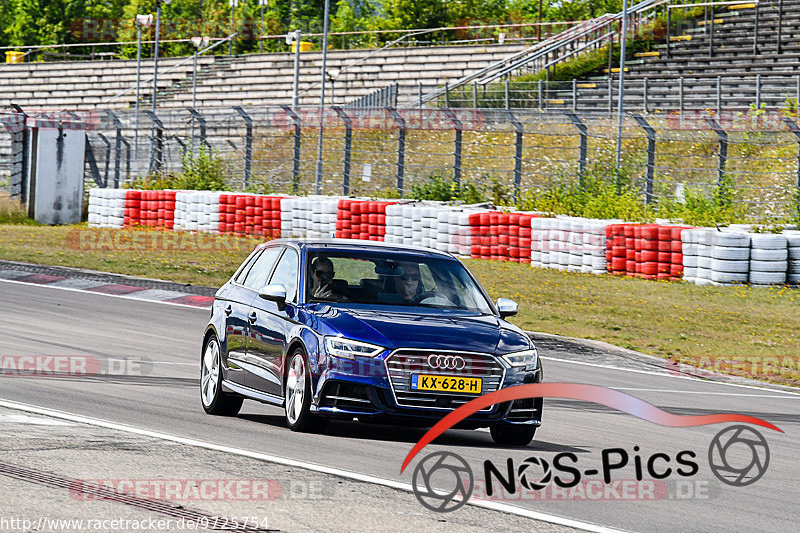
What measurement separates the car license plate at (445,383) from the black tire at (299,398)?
776 millimetres

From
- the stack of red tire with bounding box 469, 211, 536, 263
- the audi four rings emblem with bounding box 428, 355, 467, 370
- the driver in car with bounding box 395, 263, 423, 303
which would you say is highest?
the stack of red tire with bounding box 469, 211, 536, 263

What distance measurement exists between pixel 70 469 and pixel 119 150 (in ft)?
125

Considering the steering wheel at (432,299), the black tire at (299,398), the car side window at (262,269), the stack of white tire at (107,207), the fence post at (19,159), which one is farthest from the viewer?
the fence post at (19,159)

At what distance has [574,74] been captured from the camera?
4744 centimetres

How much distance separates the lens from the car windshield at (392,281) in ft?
33.0

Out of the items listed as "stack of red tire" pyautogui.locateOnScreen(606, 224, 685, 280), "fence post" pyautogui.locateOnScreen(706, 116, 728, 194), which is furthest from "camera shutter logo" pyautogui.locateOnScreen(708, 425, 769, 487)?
"fence post" pyautogui.locateOnScreen(706, 116, 728, 194)

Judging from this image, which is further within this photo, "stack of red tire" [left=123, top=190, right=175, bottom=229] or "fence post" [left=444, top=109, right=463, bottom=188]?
"stack of red tire" [left=123, top=190, right=175, bottom=229]

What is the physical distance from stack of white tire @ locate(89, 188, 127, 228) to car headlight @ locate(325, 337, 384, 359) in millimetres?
30545

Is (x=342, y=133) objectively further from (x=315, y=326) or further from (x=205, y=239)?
(x=315, y=326)

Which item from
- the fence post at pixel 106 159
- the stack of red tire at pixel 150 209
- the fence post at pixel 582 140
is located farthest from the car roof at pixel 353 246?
the fence post at pixel 106 159

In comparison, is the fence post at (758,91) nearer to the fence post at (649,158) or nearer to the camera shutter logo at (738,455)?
the fence post at (649,158)

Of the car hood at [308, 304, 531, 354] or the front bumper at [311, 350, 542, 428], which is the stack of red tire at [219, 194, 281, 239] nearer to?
the car hood at [308, 304, 531, 354]

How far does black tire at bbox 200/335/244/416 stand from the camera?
10.5 meters

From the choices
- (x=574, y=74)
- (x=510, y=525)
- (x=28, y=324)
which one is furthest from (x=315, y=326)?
(x=574, y=74)
